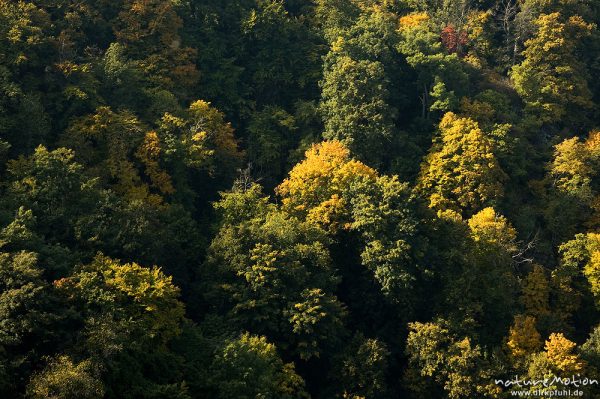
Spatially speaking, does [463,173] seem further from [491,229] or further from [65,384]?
[65,384]

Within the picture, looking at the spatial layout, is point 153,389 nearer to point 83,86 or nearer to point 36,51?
point 83,86

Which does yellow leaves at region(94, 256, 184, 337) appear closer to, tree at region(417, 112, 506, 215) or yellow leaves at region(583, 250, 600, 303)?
tree at region(417, 112, 506, 215)

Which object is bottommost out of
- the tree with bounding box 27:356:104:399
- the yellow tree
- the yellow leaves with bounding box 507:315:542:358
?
the tree with bounding box 27:356:104:399

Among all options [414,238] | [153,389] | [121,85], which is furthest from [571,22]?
[153,389]

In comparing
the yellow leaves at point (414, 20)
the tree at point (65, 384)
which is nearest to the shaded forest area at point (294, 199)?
the tree at point (65, 384)

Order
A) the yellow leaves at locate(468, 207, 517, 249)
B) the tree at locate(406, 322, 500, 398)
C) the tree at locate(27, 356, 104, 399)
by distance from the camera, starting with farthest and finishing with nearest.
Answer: the yellow leaves at locate(468, 207, 517, 249) < the tree at locate(406, 322, 500, 398) < the tree at locate(27, 356, 104, 399)

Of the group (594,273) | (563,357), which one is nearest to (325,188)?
(563,357)

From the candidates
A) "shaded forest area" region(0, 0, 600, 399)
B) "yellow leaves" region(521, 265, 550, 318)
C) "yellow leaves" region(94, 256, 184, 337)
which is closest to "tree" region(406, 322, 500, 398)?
"shaded forest area" region(0, 0, 600, 399)

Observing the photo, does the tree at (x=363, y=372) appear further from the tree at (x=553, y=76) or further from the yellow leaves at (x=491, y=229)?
the tree at (x=553, y=76)
